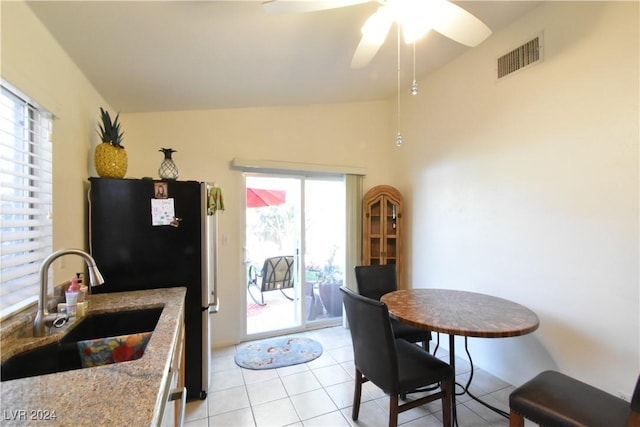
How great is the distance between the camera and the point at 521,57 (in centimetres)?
223

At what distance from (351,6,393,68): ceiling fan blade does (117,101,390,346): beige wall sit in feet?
5.40

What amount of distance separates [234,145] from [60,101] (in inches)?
62.1

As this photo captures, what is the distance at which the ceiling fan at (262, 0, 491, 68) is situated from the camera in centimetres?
125

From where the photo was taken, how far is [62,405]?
0.77 metres

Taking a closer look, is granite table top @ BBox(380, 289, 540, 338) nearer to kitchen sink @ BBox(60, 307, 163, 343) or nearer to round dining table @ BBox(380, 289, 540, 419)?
round dining table @ BBox(380, 289, 540, 419)

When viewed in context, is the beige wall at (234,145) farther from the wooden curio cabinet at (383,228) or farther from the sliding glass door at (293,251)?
the wooden curio cabinet at (383,228)

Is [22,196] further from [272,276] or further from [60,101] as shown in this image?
[272,276]

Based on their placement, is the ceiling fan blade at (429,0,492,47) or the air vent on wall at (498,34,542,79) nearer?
the ceiling fan blade at (429,0,492,47)

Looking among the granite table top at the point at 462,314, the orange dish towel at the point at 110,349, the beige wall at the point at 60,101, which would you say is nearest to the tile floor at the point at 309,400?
the granite table top at the point at 462,314

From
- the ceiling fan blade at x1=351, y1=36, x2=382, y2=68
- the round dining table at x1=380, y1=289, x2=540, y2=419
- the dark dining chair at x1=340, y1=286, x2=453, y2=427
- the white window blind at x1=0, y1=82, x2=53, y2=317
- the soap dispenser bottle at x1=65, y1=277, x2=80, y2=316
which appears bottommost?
the dark dining chair at x1=340, y1=286, x2=453, y2=427

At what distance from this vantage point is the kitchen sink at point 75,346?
1.13 m

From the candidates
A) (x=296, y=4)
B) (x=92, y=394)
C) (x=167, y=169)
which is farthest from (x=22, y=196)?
(x=296, y=4)

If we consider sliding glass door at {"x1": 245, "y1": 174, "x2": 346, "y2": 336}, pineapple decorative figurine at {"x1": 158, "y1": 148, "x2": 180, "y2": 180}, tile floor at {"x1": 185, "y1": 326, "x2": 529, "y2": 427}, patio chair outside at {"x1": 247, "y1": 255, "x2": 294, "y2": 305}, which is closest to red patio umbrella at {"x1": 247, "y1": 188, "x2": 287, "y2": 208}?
sliding glass door at {"x1": 245, "y1": 174, "x2": 346, "y2": 336}

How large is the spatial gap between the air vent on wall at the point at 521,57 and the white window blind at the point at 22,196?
309 centimetres
